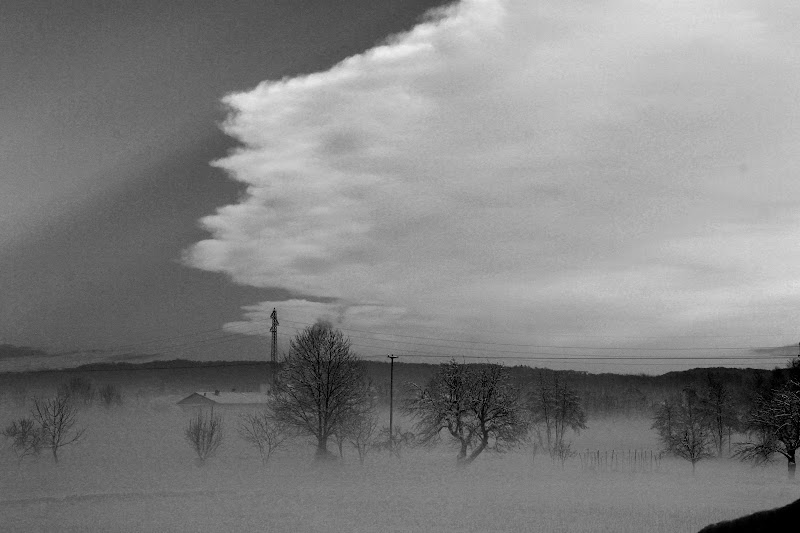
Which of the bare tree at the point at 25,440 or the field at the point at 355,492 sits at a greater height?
the bare tree at the point at 25,440

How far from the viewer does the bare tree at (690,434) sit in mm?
77188

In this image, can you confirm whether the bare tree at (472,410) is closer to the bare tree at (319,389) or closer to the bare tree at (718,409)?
the bare tree at (319,389)

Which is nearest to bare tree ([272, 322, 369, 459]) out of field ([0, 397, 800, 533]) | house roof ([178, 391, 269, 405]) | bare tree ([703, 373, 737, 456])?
field ([0, 397, 800, 533])

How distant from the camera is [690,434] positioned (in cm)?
8656

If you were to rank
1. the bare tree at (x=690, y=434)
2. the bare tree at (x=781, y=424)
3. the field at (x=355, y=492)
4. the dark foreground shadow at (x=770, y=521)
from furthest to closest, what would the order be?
the bare tree at (x=690, y=434) → the bare tree at (x=781, y=424) → the field at (x=355, y=492) → the dark foreground shadow at (x=770, y=521)

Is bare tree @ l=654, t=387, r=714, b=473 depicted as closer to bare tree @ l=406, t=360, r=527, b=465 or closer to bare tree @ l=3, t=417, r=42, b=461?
bare tree @ l=406, t=360, r=527, b=465

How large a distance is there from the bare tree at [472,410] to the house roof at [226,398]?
48.2 metres

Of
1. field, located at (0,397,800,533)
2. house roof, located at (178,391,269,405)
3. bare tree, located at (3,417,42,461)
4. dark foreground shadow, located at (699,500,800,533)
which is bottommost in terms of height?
field, located at (0,397,800,533)

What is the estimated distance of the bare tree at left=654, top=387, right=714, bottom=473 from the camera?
77188 mm

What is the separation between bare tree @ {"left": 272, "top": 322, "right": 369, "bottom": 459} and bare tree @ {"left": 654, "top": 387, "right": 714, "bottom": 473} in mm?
34951

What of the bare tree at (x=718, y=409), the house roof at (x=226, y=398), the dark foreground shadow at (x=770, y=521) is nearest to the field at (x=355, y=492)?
the bare tree at (x=718, y=409)

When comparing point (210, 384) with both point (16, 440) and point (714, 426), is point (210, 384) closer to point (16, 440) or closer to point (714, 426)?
point (16, 440)

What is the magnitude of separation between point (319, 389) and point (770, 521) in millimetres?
57791

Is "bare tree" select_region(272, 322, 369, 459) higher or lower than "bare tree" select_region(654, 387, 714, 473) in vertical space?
higher
